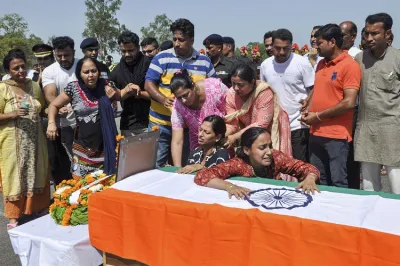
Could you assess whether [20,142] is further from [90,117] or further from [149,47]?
[149,47]

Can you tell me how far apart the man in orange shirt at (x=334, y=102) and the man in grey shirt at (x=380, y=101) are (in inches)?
4.3

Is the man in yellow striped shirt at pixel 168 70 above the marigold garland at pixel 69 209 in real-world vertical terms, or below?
above

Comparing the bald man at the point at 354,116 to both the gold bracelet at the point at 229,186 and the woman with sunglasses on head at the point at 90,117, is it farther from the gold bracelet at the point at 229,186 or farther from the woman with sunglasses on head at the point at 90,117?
the woman with sunglasses on head at the point at 90,117

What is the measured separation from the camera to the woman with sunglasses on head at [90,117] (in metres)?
3.23

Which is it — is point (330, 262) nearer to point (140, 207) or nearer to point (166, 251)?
point (166, 251)

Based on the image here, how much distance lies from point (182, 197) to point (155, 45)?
3.85 meters

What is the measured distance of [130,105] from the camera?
3.97 meters

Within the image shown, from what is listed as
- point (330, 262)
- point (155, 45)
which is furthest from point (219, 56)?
point (330, 262)

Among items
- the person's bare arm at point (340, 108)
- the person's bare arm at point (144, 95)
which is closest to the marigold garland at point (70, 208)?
the person's bare arm at point (144, 95)

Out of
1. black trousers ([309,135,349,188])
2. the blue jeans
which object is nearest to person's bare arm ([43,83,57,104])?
the blue jeans

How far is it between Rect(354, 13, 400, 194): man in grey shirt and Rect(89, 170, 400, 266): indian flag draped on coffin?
1.06 metres

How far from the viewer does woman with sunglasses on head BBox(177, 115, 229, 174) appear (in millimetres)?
2850

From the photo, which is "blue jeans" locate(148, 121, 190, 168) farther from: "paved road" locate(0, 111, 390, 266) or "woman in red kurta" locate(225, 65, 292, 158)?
"paved road" locate(0, 111, 390, 266)

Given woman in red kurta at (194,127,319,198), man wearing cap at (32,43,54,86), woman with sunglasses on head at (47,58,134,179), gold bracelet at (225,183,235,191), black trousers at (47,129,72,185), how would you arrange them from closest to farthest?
1. gold bracelet at (225,183,235,191)
2. woman in red kurta at (194,127,319,198)
3. woman with sunglasses on head at (47,58,134,179)
4. black trousers at (47,129,72,185)
5. man wearing cap at (32,43,54,86)
